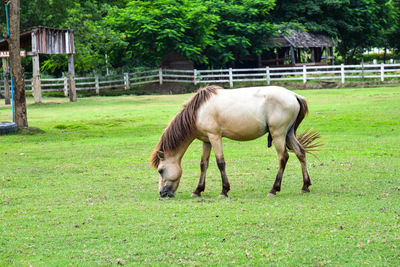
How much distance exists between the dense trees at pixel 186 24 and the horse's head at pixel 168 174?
2403 cm

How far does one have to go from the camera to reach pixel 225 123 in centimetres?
866

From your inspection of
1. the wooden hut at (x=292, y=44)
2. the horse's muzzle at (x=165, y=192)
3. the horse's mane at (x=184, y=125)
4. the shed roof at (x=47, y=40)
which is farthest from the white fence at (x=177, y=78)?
the horse's muzzle at (x=165, y=192)

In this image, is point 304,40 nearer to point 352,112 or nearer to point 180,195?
point 352,112

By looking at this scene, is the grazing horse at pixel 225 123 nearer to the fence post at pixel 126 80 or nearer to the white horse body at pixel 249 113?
the white horse body at pixel 249 113

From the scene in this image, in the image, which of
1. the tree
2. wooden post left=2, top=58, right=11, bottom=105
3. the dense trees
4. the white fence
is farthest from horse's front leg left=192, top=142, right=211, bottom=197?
the white fence

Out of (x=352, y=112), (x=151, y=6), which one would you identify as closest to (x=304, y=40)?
(x=151, y=6)

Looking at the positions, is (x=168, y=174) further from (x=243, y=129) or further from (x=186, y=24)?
(x=186, y=24)

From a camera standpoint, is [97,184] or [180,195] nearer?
[180,195]

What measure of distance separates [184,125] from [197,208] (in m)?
1.57

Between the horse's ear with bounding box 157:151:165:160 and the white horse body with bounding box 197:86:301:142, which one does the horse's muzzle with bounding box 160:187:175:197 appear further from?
the white horse body with bounding box 197:86:301:142

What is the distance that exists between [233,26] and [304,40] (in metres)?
6.64

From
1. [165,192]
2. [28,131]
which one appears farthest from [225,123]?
[28,131]

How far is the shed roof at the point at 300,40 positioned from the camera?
4154 cm

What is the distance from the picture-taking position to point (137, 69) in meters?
39.1
